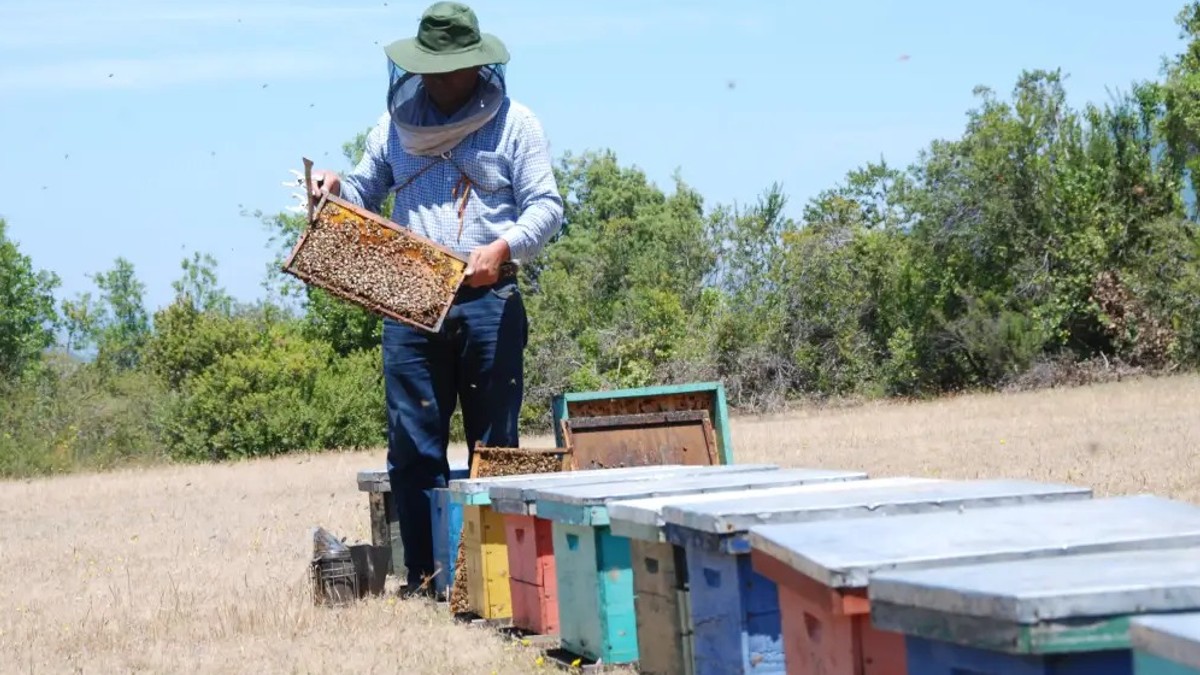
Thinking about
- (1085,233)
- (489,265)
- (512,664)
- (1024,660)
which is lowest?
(512,664)

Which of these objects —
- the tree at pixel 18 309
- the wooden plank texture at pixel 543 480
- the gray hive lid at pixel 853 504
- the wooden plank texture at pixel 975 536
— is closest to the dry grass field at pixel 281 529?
the wooden plank texture at pixel 543 480

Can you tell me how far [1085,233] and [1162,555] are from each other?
27.6 meters

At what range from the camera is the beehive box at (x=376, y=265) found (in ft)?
20.0

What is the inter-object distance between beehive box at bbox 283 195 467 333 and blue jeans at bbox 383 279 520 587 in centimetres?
24

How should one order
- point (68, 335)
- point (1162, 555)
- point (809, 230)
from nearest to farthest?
point (1162, 555) < point (809, 230) < point (68, 335)

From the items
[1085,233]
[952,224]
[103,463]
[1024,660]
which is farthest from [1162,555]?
[952,224]

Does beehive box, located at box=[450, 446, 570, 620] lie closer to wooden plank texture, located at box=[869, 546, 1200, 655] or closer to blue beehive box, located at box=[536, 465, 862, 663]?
blue beehive box, located at box=[536, 465, 862, 663]

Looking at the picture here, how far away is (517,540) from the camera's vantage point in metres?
5.54

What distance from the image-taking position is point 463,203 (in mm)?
6453

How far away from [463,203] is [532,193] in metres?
0.32

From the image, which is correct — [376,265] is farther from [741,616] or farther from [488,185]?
[741,616]

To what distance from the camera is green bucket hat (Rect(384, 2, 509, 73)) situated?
6.19 meters

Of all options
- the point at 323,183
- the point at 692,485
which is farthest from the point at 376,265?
the point at 692,485

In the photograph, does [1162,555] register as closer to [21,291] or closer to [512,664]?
[512,664]
